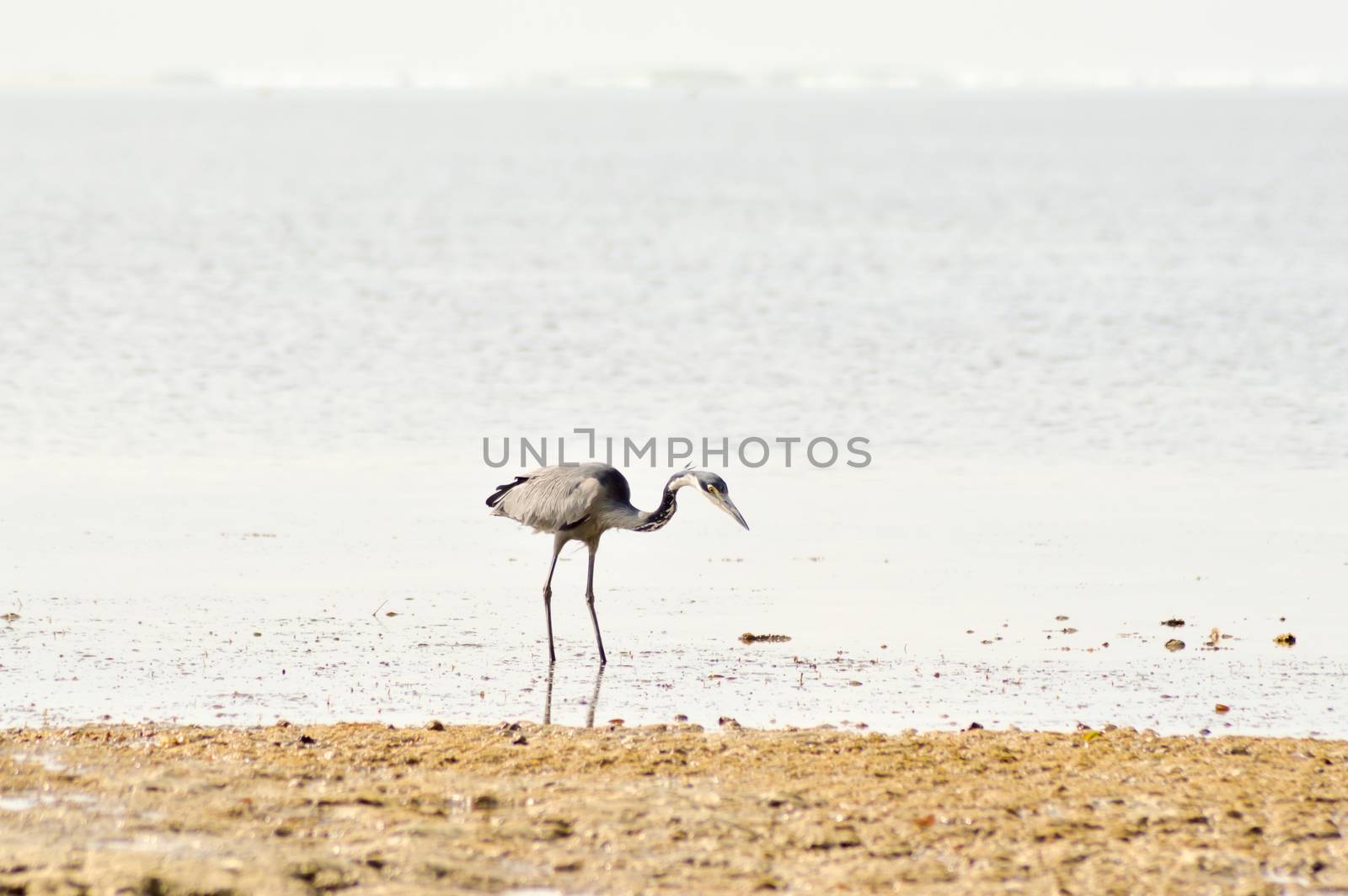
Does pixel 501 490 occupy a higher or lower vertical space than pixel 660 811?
higher

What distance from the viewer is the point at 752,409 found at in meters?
23.1

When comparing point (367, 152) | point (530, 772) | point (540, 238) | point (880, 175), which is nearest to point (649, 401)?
point (530, 772)

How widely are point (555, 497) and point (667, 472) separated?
642 cm

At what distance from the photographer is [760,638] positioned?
11.9 m

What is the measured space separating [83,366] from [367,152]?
81778 millimetres

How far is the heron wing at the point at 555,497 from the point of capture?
12078 mm

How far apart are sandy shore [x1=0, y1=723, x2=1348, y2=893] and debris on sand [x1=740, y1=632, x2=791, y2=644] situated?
2391 millimetres

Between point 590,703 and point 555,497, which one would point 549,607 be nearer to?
point 555,497

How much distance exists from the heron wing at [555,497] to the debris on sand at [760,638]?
1.26m

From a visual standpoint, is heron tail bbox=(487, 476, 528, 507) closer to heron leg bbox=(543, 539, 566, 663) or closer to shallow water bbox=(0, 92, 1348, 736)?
heron leg bbox=(543, 539, 566, 663)

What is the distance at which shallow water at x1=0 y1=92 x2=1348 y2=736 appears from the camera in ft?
36.0

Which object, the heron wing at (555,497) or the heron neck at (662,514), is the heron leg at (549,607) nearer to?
the heron wing at (555,497)

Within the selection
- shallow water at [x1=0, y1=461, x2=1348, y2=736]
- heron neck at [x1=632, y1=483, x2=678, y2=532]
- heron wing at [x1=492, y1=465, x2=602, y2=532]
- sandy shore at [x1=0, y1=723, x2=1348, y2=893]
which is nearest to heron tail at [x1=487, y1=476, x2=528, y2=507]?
heron wing at [x1=492, y1=465, x2=602, y2=532]

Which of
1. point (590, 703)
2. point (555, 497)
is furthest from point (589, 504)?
point (590, 703)
